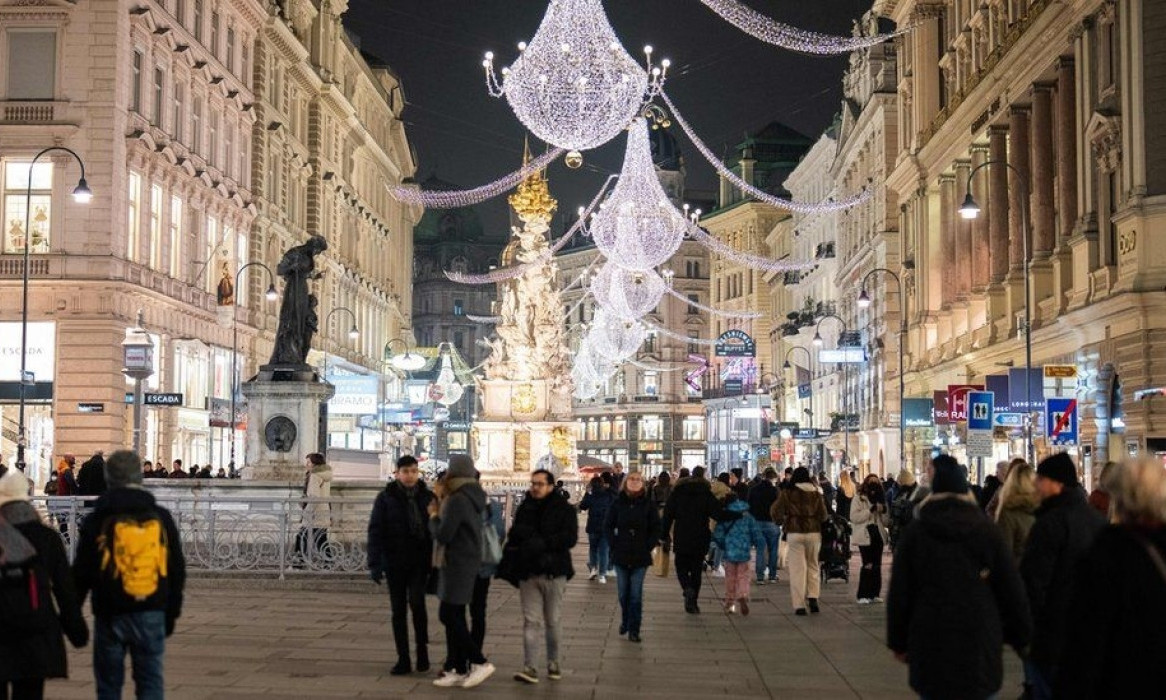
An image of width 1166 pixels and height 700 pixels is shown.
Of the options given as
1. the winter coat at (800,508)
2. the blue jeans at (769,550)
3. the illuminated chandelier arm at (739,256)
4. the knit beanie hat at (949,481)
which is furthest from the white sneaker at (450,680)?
the illuminated chandelier arm at (739,256)

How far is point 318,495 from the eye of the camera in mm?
25203

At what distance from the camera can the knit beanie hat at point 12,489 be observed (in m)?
9.38

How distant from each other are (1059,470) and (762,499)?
700 inches

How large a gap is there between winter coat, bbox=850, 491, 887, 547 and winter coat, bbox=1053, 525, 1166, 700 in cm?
1781

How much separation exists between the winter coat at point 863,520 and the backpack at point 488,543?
1049cm

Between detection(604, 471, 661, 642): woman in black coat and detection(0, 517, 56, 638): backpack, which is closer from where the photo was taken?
detection(0, 517, 56, 638): backpack

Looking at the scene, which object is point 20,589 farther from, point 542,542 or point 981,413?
point 981,413

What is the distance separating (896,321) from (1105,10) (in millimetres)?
33924

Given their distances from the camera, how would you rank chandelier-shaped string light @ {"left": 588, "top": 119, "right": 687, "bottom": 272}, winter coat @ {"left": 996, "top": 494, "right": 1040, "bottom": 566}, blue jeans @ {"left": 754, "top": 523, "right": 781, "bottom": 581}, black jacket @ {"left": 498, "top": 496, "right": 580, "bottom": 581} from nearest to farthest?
1. winter coat @ {"left": 996, "top": 494, "right": 1040, "bottom": 566}
2. black jacket @ {"left": 498, "top": 496, "right": 580, "bottom": 581}
3. blue jeans @ {"left": 754, "top": 523, "right": 781, "bottom": 581}
4. chandelier-shaped string light @ {"left": 588, "top": 119, "right": 687, "bottom": 272}

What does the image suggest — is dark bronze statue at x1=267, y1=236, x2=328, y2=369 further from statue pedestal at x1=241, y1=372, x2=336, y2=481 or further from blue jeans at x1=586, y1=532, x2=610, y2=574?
blue jeans at x1=586, y1=532, x2=610, y2=574

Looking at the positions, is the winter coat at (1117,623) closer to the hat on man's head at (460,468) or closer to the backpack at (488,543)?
the hat on man's head at (460,468)

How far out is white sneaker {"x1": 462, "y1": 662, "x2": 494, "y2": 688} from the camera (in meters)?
14.5

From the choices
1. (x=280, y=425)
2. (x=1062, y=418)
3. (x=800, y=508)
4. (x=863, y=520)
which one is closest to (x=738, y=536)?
(x=800, y=508)

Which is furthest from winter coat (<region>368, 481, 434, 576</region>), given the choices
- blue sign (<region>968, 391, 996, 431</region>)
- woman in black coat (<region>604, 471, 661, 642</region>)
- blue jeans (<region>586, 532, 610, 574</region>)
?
blue sign (<region>968, 391, 996, 431</region>)
